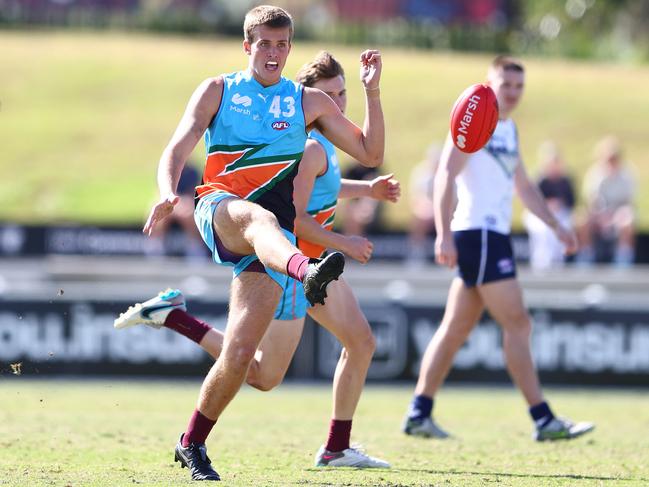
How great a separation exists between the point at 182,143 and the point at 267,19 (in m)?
0.75

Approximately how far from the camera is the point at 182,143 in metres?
6.29

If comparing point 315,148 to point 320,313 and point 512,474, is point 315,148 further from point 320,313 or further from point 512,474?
point 512,474

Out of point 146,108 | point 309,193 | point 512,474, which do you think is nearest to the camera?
point 512,474

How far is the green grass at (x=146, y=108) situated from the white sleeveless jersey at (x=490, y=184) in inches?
809

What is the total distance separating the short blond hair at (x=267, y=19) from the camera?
6.41 m

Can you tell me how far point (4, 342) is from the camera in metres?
12.9

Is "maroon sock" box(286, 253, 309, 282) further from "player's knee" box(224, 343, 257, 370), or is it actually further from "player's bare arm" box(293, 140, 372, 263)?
"player's bare arm" box(293, 140, 372, 263)

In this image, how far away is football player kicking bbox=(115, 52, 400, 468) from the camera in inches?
284

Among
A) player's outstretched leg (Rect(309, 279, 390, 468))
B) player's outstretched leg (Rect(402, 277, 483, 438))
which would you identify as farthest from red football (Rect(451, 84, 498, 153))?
player's outstretched leg (Rect(402, 277, 483, 438))

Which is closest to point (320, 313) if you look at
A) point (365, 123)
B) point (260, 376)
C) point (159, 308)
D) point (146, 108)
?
point (260, 376)

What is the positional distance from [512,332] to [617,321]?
4.49m

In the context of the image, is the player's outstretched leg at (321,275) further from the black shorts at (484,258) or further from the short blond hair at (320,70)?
the black shorts at (484,258)

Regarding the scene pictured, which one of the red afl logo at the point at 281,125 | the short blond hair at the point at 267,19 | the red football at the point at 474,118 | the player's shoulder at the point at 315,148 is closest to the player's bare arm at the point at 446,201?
the red football at the point at 474,118

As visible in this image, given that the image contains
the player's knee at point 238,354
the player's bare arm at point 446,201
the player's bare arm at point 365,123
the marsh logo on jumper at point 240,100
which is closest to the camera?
the player's knee at point 238,354
